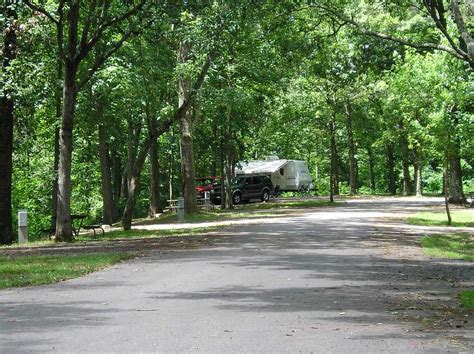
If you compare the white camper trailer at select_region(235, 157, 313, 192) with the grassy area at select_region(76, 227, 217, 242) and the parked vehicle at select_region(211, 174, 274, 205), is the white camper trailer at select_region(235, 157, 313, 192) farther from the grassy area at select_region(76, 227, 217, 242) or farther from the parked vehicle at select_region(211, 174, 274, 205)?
the grassy area at select_region(76, 227, 217, 242)

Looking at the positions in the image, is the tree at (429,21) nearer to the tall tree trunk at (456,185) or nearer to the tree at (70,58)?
the tree at (70,58)

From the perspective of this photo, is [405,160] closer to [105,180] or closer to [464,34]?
[105,180]

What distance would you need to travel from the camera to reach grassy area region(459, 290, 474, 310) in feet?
27.8

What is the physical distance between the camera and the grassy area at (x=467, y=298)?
8488mm

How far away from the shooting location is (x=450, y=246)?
17.3 m

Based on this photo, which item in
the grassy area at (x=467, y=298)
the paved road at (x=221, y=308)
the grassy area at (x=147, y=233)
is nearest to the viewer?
the paved road at (x=221, y=308)

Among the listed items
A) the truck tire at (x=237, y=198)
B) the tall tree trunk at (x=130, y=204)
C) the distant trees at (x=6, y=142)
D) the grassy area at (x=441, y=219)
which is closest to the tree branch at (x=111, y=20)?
the distant trees at (x=6, y=142)

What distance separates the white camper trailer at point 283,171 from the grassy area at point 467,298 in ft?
135

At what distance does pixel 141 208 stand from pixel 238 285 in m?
38.2

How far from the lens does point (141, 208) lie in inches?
1875

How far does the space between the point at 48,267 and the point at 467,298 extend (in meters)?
7.68

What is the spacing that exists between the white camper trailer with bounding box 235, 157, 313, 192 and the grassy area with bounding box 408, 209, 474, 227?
2326 centimetres

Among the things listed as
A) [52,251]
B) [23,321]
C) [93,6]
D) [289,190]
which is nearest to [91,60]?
[93,6]

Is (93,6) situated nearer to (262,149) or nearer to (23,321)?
(23,321)
